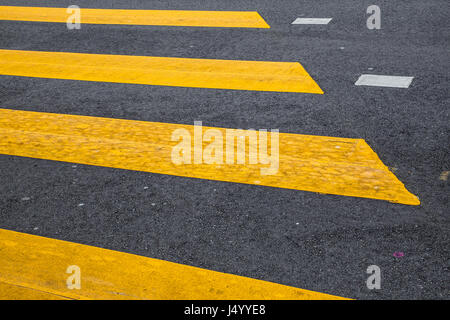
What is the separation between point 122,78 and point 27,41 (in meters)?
2.50

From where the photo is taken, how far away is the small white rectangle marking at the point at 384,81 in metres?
5.19

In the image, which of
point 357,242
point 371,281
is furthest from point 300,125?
point 371,281

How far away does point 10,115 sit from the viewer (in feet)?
17.2

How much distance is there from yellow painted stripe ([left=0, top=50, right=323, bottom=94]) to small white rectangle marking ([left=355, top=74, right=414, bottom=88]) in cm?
47

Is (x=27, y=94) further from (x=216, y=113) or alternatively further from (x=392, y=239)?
(x=392, y=239)

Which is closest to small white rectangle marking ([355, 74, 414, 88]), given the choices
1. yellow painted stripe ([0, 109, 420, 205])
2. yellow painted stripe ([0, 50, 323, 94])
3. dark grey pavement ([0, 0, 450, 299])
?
dark grey pavement ([0, 0, 450, 299])

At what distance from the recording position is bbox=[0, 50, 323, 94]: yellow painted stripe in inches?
219

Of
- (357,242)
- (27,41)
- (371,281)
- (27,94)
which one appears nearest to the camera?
(371,281)

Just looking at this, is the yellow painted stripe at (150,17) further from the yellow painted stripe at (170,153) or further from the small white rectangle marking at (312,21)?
the yellow painted stripe at (170,153)

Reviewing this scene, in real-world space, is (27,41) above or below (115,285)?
above

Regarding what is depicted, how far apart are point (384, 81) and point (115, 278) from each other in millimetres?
3535

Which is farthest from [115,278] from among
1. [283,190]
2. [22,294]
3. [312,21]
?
[312,21]

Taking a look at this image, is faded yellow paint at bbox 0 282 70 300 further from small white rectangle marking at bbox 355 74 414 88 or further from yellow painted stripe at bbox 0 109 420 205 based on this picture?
small white rectangle marking at bbox 355 74 414 88

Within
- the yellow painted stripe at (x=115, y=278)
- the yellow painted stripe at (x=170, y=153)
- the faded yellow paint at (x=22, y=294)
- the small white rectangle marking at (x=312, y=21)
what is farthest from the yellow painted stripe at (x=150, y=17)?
the faded yellow paint at (x=22, y=294)
